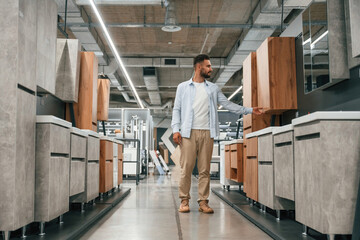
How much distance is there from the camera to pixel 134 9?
874 cm

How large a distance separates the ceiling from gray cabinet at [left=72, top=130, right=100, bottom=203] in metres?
3.68

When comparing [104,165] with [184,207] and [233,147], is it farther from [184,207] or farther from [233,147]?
[233,147]

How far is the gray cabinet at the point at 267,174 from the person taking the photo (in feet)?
10.7

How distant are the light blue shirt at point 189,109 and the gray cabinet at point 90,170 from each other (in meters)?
0.85

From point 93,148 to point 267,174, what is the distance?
1.80 metres

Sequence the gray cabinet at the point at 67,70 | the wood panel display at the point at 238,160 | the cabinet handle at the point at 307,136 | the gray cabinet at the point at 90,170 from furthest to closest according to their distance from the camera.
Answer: the wood panel display at the point at 238,160 → the gray cabinet at the point at 67,70 → the gray cabinet at the point at 90,170 → the cabinet handle at the point at 307,136

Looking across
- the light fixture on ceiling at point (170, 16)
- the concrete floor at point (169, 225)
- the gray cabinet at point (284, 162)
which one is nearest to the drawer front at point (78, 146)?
the concrete floor at point (169, 225)

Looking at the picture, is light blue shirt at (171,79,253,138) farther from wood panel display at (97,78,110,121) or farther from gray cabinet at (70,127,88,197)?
wood panel display at (97,78,110,121)

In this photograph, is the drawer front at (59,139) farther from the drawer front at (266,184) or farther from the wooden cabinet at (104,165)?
the drawer front at (266,184)

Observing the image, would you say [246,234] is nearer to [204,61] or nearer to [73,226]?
[73,226]

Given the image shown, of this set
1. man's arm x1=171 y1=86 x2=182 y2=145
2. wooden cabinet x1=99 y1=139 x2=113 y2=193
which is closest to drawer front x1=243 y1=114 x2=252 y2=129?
man's arm x1=171 y1=86 x2=182 y2=145

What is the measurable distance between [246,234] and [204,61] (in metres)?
1.82

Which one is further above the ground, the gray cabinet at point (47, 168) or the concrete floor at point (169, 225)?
the gray cabinet at point (47, 168)

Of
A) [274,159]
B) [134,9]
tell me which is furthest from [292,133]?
[134,9]
